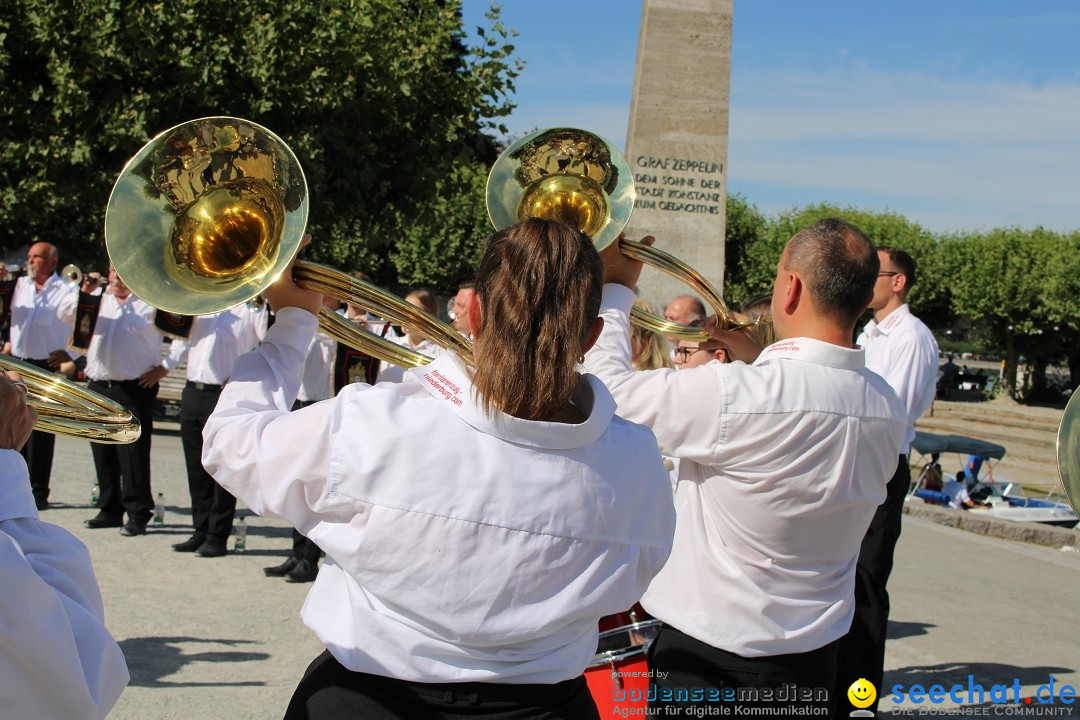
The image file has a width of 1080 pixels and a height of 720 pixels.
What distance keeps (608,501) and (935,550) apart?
7.50 meters

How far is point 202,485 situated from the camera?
710 cm

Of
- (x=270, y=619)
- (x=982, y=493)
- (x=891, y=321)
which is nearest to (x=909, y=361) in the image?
(x=891, y=321)

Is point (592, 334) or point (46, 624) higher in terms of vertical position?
point (592, 334)

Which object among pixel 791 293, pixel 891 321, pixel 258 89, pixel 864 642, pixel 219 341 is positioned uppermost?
pixel 258 89

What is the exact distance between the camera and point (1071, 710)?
471cm

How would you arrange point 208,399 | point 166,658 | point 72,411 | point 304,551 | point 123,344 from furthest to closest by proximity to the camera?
1. point 123,344
2. point 208,399
3. point 304,551
4. point 166,658
5. point 72,411

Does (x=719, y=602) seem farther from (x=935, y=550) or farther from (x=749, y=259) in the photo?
(x=749, y=259)

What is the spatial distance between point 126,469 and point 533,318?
6.34 metres

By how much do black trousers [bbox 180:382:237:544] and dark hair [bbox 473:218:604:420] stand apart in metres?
5.36

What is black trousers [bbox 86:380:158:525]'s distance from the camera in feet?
24.0

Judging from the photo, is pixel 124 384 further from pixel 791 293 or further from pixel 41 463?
pixel 791 293

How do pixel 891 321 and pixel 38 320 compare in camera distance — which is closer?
pixel 891 321

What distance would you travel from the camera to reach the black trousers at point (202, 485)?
6934 mm

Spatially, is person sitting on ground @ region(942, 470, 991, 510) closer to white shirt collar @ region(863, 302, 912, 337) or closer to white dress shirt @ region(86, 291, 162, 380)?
white shirt collar @ region(863, 302, 912, 337)
